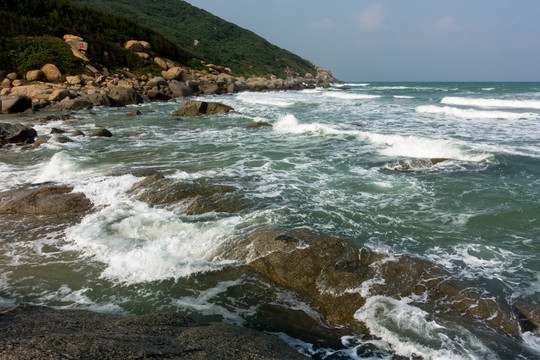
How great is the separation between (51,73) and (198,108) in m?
18.7

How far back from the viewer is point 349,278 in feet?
15.9

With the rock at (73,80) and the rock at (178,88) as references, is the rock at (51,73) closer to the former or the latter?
the rock at (73,80)

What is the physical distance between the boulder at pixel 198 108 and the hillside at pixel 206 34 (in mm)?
50492

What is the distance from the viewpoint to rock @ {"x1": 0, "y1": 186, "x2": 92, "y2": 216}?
753 centimetres

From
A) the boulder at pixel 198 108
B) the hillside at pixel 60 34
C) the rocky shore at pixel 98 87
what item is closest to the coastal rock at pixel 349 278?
the boulder at pixel 198 108

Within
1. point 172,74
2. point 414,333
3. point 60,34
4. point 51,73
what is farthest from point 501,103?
point 60,34

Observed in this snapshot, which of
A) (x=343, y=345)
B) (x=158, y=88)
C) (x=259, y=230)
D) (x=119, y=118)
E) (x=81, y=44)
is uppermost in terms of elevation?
(x=81, y=44)

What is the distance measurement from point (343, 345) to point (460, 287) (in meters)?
2.13

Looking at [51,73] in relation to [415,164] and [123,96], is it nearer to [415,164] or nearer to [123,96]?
[123,96]

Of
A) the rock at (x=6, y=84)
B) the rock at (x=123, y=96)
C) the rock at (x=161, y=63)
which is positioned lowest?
the rock at (x=123, y=96)

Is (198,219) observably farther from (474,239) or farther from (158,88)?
(158,88)

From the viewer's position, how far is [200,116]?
2462 cm

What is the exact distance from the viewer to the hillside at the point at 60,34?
34094 mm

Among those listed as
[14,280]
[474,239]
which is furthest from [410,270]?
[14,280]
